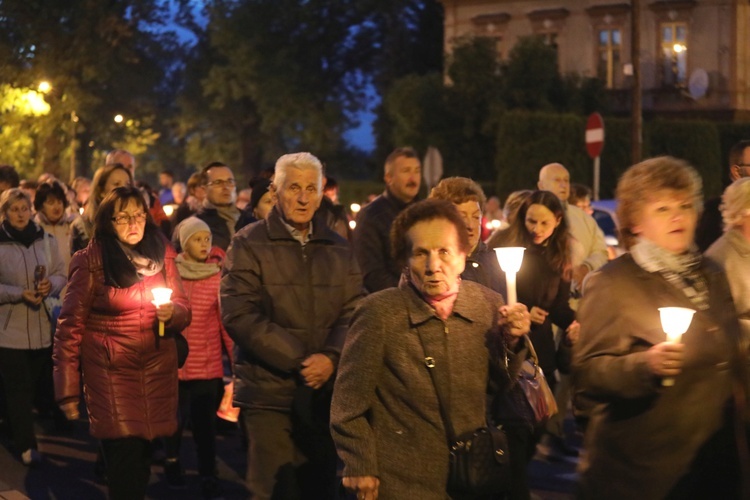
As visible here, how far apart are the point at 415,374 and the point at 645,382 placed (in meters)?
0.91

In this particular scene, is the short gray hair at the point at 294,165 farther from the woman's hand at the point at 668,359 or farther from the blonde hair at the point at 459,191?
the woman's hand at the point at 668,359

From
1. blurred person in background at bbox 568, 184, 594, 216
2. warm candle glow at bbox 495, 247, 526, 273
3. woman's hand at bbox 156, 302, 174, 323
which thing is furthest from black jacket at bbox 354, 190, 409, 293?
blurred person in background at bbox 568, 184, 594, 216

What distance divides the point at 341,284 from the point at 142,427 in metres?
1.50

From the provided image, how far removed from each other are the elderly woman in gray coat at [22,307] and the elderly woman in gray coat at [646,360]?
6449 millimetres

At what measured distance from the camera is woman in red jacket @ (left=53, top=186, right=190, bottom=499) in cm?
725

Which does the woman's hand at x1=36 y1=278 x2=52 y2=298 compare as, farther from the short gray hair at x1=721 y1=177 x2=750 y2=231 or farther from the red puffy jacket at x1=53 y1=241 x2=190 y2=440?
the short gray hair at x1=721 y1=177 x2=750 y2=231

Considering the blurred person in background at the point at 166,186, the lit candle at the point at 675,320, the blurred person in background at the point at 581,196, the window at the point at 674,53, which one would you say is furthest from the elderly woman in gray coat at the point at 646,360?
the window at the point at 674,53

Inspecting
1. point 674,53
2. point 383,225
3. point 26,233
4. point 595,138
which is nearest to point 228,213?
point 26,233

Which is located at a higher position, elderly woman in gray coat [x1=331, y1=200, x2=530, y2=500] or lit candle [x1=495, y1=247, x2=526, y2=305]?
lit candle [x1=495, y1=247, x2=526, y2=305]

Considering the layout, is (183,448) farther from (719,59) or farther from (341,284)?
(719,59)

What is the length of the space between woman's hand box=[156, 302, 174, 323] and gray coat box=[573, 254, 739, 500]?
3076mm

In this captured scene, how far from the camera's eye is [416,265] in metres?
5.15

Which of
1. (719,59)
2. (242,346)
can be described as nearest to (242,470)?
(242,346)

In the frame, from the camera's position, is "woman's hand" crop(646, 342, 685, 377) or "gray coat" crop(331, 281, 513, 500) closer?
"woman's hand" crop(646, 342, 685, 377)
